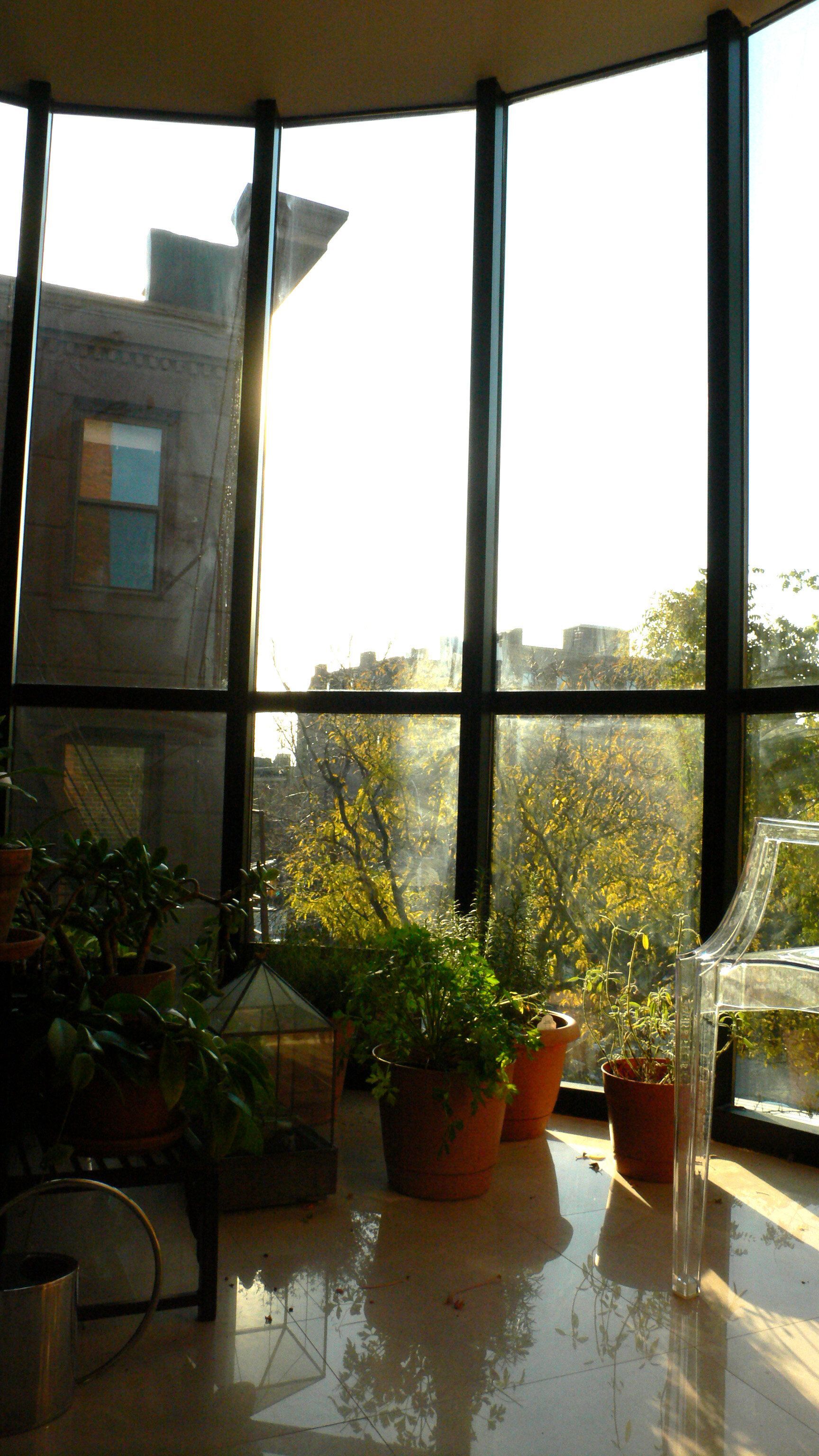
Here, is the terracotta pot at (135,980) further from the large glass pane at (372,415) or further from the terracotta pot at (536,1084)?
the large glass pane at (372,415)

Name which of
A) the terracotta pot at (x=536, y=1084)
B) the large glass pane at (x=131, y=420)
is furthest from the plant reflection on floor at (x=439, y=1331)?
the large glass pane at (x=131, y=420)

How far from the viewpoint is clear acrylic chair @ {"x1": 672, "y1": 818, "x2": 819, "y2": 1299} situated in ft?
8.19

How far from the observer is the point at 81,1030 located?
6.60 ft

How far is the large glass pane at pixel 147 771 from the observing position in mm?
4246

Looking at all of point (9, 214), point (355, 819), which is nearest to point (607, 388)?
point (355, 819)

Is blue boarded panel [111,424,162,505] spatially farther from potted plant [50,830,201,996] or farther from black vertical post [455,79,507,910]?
potted plant [50,830,201,996]

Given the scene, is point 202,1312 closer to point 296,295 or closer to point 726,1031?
point 726,1031

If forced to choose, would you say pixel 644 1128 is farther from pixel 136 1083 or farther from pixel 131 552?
pixel 131 552

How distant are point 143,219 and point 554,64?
1.80m

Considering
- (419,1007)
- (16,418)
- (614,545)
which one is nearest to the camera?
(419,1007)

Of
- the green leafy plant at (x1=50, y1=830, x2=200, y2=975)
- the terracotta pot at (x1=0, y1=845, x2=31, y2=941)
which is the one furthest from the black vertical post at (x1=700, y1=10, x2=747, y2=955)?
the terracotta pot at (x1=0, y1=845, x2=31, y2=941)

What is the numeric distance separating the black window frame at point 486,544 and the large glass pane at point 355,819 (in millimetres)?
79

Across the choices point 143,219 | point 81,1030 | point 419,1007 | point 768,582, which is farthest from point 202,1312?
point 143,219

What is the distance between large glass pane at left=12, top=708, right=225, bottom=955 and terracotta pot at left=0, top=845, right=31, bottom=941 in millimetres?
2384
